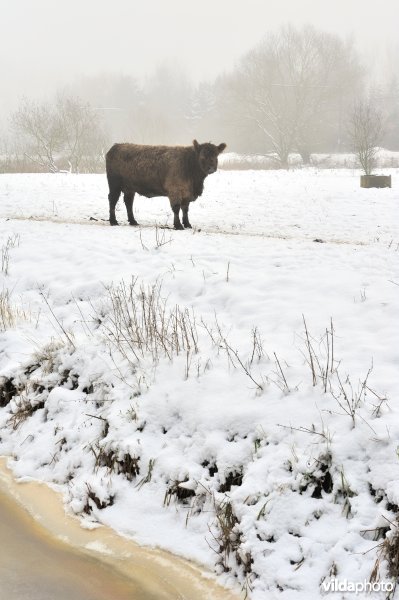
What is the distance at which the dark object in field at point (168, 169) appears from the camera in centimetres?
1042

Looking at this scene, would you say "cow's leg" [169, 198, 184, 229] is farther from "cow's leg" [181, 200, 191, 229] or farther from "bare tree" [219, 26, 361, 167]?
A: "bare tree" [219, 26, 361, 167]

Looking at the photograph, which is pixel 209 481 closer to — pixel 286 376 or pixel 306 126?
pixel 286 376

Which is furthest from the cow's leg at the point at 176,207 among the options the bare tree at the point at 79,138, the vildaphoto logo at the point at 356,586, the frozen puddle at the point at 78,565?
the bare tree at the point at 79,138

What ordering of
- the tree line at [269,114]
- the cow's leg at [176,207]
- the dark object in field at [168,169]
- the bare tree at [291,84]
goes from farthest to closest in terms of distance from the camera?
the bare tree at [291,84], the tree line at [269,114], the cow's leg at [176,207], the dark object in field at [168,169]

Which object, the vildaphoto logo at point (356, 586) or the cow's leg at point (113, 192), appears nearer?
the vildaphoto logo at point (356, 586)

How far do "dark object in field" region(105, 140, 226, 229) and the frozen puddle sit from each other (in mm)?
7641

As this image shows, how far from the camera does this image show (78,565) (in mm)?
3420

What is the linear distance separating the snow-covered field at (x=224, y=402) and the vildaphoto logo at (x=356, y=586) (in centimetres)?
3

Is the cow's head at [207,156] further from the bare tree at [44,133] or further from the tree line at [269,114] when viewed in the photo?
the bare tree at [44,133]

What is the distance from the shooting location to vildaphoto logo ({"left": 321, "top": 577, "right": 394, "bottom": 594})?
2.77 metres

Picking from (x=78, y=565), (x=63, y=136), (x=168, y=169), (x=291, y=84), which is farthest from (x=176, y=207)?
(x=291, y=84)

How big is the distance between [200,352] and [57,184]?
1648cm

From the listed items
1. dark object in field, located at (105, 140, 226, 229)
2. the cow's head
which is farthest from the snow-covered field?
the cow's head

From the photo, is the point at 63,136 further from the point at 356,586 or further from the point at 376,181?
the point at 356,586
